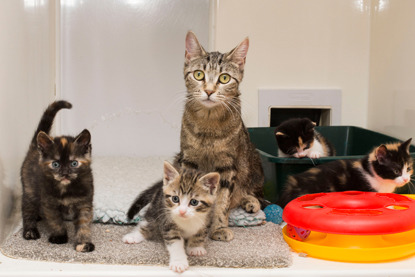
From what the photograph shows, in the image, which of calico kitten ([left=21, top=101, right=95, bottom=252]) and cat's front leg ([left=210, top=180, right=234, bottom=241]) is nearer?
calico kitten ([left=21, top=101, right=95, bottom=252])

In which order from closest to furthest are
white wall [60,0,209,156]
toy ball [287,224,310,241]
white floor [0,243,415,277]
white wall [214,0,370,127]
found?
white floor [0,243,415,277]
toy ball [287,224,310,241]
white wall [214,0,370,127]
white wall [60,0,209,156]

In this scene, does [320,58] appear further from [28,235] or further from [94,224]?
[28,235]

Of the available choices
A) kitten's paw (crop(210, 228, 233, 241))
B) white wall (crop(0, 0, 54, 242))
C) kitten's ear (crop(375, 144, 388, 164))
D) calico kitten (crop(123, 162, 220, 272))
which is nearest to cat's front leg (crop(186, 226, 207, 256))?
calico kitten (crop(123, 162, 220, 272))

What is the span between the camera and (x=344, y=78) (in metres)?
2.73

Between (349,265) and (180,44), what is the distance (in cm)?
220

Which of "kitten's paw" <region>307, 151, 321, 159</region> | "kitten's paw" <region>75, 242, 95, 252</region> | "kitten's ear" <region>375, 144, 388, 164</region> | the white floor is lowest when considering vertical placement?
the white floor

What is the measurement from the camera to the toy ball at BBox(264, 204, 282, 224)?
5.74ft

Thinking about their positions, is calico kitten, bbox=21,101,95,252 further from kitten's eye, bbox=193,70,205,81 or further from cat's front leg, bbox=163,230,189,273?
kitten's eye, bbox=193,70,205,81

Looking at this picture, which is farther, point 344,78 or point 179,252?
point 344,78

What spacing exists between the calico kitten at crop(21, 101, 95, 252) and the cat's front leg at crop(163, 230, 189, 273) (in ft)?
0.81

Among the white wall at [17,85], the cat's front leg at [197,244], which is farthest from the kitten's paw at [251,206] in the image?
the white wall at [17,85]

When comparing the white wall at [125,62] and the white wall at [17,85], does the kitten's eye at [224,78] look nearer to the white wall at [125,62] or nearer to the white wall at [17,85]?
the white wall at [17,85]

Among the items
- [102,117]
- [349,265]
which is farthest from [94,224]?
[102,117]

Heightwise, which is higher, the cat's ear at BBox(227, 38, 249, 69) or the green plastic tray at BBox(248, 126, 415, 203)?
the cat's ear at BBox(227, 38, 249, 69)
